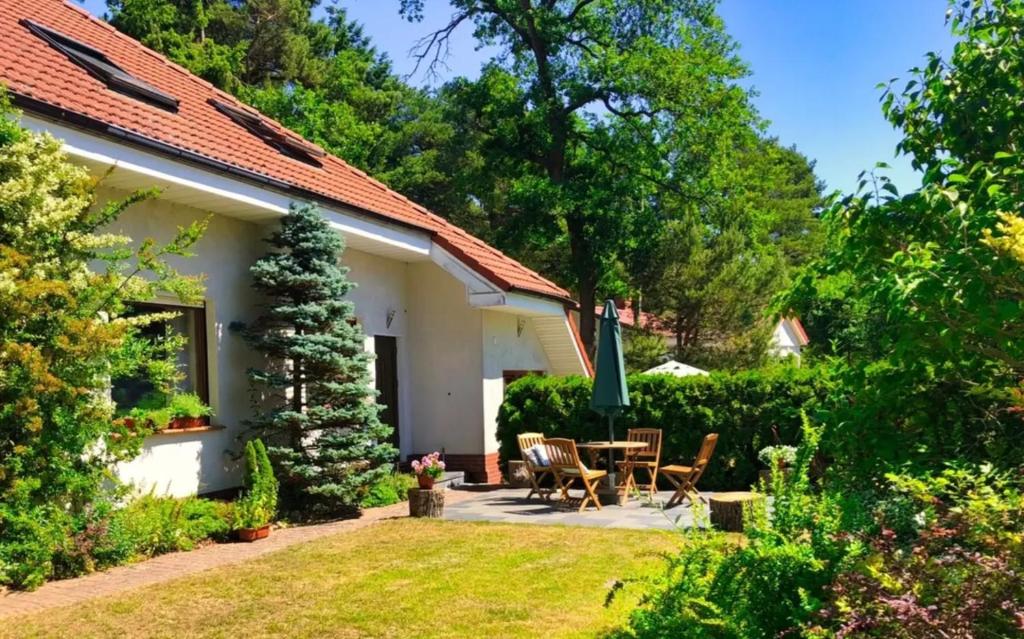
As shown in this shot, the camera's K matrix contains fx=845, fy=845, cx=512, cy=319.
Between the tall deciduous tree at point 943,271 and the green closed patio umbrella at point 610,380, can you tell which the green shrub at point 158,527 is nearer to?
the green closed patio umbrella at point 610,380

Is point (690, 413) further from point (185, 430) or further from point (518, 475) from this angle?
point (185, 430)

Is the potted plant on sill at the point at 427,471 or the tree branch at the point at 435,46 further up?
the tree branch at the point at 435,46

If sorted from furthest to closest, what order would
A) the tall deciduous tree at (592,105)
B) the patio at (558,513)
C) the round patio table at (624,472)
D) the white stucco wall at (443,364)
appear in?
the tall deciduous tree at (592,105) < the white stucco wall at (443,364) < the round patio table at (624,472) < the patio at (558,513)

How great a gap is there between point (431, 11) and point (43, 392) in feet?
79.3

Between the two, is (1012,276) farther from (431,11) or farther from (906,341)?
(431,11)

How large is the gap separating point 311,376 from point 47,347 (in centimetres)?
416

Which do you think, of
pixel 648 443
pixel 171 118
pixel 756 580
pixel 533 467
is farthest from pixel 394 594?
pixel 648 443

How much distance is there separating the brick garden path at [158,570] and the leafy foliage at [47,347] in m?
0.30

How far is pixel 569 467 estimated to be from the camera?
1223 cm

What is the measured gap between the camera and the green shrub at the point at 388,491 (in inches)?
479

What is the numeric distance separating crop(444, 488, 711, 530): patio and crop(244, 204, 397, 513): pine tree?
1504 mm

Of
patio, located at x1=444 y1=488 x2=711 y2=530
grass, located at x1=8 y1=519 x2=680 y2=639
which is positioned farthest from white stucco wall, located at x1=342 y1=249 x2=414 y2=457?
grass, located at x1=8 y1=519 x2=680 y2=639

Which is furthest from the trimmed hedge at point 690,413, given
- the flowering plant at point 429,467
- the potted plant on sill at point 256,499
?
the potted plant on sill at point 256,499

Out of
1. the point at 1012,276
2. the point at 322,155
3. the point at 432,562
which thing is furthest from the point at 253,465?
the point at 1012,276
